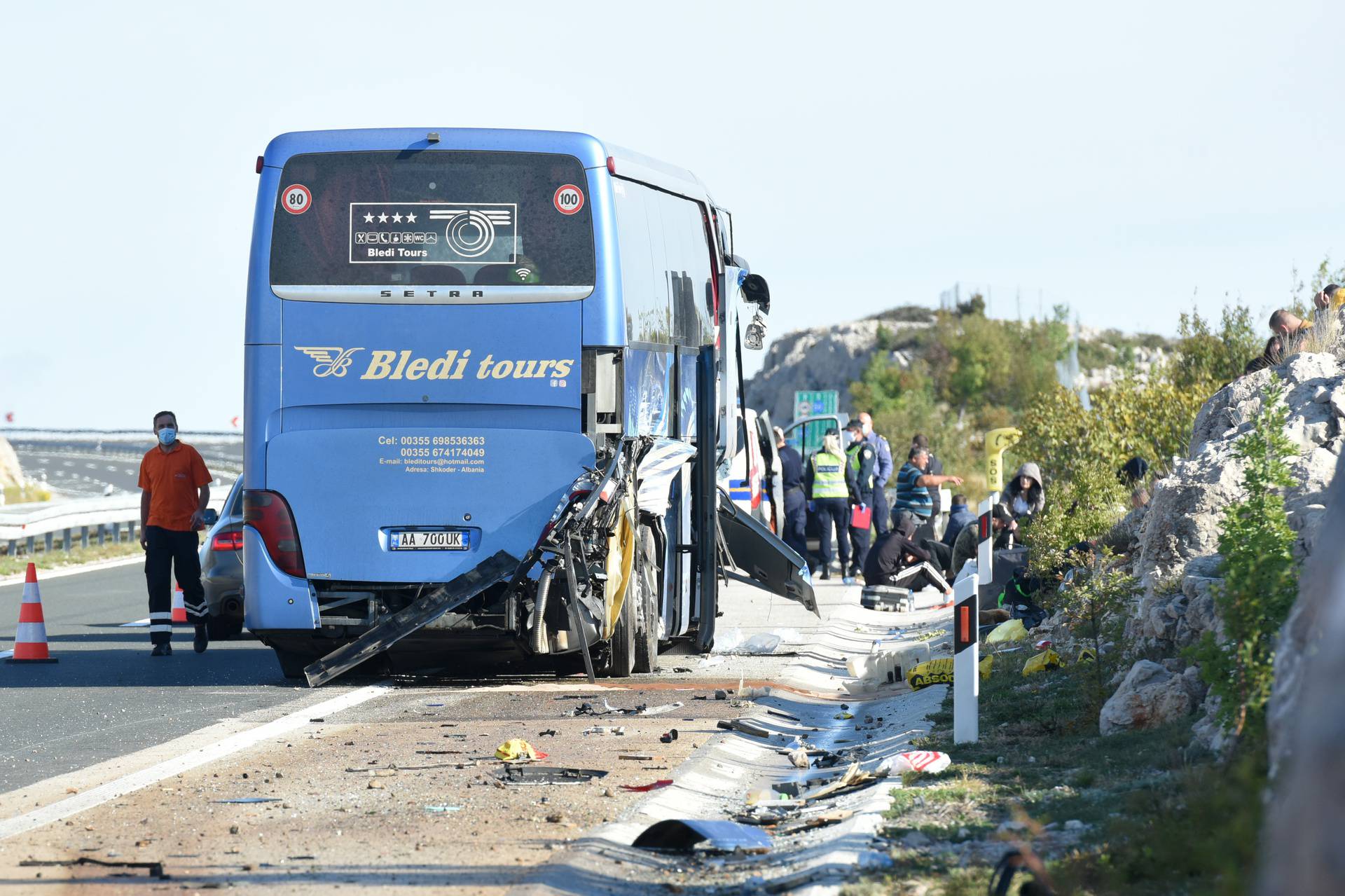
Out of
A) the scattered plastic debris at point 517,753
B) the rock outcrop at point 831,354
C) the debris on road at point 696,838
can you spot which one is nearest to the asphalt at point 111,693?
the scattered plastic debris at point 517,753

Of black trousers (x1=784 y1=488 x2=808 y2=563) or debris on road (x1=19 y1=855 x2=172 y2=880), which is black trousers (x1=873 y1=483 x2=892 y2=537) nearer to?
black trousers (x1=784 y1=488 x2=808 y2=563)

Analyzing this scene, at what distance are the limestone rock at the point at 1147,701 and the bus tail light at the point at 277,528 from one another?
580cm

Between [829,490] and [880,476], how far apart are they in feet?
4.90

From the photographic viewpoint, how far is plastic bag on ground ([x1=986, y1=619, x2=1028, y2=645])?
12.7 meters

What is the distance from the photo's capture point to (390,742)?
9.03 metres

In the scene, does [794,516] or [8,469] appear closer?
[794,516]

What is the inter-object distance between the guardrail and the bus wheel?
14.3 metres

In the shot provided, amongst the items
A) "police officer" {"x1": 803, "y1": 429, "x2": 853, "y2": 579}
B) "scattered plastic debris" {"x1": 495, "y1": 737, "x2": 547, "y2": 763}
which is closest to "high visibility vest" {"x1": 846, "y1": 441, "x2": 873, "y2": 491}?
"police officer" {"x1": 803, "y1": 429, "x2": 853, "y2": 579}

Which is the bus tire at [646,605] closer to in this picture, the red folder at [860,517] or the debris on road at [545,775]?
the debris on road at [545,775]

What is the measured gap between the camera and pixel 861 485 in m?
22.3

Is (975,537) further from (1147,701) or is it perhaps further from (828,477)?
(1147,701)

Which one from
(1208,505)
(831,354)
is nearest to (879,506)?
(1208,505)

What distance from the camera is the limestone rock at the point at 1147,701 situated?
7613mm

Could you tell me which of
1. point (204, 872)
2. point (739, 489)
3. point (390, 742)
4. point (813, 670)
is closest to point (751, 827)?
point (204, 872)
